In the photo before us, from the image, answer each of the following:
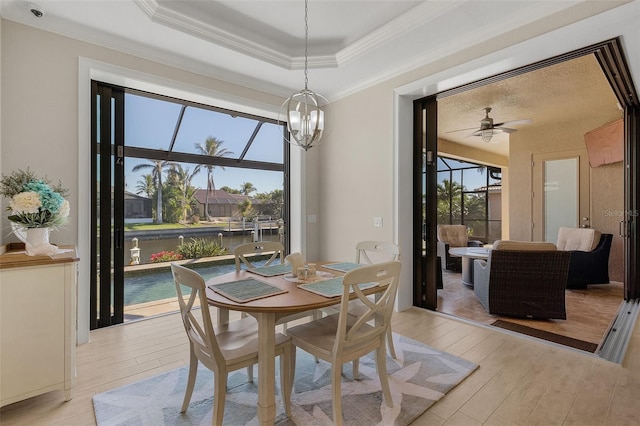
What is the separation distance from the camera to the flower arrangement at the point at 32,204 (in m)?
1.90

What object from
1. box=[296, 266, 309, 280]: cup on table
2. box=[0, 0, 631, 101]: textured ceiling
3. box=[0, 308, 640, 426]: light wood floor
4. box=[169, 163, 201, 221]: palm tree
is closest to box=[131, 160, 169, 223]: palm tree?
box=[169, 163, 201, 221]: palm tree

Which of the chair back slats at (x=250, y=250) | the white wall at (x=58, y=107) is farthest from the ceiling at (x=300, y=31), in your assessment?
the chair back slats at (x=250, y=250)

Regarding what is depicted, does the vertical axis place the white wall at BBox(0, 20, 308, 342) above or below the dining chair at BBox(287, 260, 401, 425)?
above

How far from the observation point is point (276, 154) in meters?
4.55

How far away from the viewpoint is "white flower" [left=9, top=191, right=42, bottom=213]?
188cm

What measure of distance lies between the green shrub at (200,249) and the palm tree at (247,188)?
85 centimetres

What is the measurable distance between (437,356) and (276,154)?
3.33 m

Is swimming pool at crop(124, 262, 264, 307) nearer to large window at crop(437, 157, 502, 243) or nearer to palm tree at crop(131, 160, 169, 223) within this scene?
palm tree at crop(131, 160, 169, 223)

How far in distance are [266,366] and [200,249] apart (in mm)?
3137

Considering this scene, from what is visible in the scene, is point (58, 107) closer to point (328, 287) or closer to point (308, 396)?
point (328, 287)

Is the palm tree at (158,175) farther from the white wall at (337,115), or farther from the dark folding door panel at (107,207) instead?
the white wall at (337,115)

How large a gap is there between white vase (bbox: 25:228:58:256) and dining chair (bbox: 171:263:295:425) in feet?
3.30

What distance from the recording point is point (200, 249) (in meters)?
4.34

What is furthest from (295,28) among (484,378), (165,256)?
(484,378)
